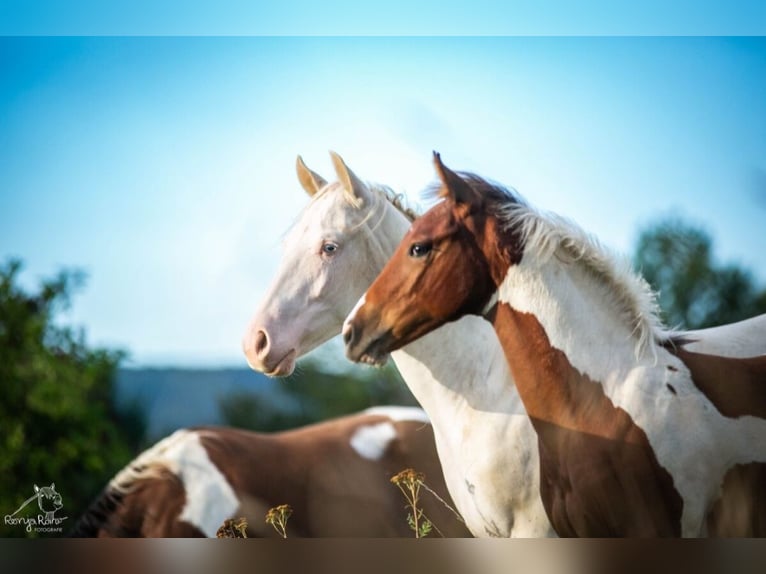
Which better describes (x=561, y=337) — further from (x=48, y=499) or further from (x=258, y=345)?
(x=48, y=499)

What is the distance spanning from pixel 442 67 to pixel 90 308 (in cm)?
146

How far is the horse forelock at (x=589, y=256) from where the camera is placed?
239 centimetres

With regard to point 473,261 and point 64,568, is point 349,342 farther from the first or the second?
point 64,568

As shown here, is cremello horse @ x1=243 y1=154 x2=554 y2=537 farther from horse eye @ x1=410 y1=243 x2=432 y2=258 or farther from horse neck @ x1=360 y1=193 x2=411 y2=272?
horse eye @ x1=410 y1=243 x2=432 y2=258

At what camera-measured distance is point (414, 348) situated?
9.30 ft

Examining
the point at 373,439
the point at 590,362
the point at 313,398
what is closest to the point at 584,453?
the point at 590,362

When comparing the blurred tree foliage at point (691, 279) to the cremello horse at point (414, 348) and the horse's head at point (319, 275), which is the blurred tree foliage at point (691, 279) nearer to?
the cremello horse at point (414, 348)

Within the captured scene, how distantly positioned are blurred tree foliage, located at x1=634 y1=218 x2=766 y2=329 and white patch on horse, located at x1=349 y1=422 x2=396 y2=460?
3.29 ft

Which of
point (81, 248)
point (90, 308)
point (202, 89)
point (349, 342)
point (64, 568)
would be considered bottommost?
point (64, 568)

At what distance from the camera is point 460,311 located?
2.46 m

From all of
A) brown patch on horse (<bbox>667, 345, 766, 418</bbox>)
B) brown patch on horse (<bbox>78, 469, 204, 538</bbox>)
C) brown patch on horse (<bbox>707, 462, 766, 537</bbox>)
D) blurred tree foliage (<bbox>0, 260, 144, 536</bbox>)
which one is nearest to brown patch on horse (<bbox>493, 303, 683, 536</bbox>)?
brown patch on horse (<bbox>707, 462, 766, 537</bbox>)

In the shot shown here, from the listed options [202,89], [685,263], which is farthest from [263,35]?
[685,263]

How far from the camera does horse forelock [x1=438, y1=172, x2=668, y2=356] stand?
94.2 inches

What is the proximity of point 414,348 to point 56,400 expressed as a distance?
1.33 metres
